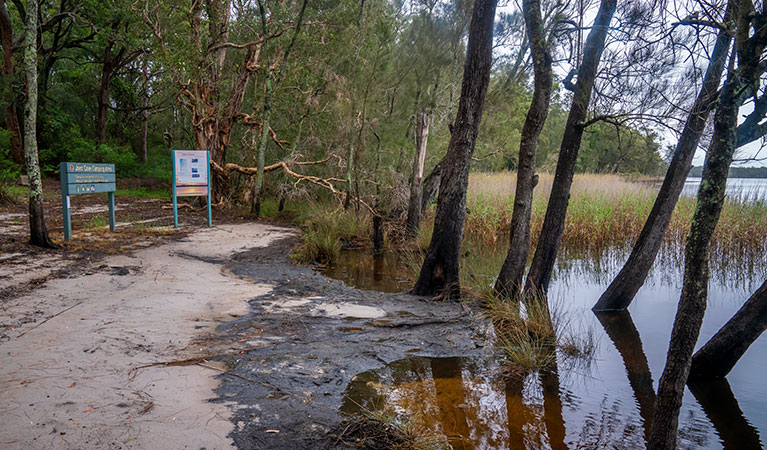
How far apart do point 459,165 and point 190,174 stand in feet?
24.8

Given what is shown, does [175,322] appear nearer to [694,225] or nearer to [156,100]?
[694,225]

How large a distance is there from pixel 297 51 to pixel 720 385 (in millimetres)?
12877

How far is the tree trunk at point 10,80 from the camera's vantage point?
620 inches

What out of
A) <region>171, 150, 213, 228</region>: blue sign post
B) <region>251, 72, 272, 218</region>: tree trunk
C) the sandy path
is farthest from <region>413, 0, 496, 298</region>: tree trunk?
<region>251, 72, 272, 218</region>: tree trunk

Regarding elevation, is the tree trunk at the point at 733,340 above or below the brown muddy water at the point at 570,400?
above

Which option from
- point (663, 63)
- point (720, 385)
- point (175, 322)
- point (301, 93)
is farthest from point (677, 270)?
point (301, 93)

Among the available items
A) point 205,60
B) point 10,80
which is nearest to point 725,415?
point 205,60

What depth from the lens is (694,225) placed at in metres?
2.73

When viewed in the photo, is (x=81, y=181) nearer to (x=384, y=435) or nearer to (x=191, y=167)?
(x=191, y=167)

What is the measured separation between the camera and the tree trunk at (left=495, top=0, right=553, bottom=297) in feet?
19.8

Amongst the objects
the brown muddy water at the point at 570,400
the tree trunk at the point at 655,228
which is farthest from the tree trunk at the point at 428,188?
the brown muddy water at the point at 570,400

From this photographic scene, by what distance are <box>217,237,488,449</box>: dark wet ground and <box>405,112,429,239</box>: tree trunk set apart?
4.05 m

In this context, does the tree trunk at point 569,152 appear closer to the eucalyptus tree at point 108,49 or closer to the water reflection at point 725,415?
the water reflection at point 725,415

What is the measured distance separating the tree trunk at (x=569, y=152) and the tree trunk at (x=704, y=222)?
254 cm
